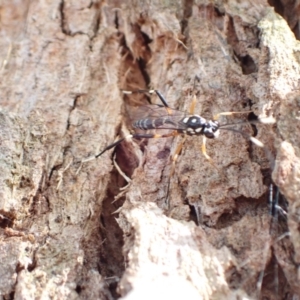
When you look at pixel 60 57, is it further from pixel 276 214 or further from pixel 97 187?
pixel 276 214

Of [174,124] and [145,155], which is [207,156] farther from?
[174,124]

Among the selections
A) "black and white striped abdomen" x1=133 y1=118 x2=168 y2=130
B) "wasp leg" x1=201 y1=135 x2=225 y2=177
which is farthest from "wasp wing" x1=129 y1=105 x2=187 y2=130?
"wasp leg" x1=201 y1=135 x2=225 y2=177

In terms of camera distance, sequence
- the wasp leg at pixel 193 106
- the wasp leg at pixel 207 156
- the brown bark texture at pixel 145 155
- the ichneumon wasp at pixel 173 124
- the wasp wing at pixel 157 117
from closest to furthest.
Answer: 1. the brown bark texture at pixel 145 155
2. the wasp leg at pixel 207 156
3. the ichneumon wasp at pixel 173 124
4. the wasp leg at pixel 193 106
5. the wasp wing at pixel 157 117

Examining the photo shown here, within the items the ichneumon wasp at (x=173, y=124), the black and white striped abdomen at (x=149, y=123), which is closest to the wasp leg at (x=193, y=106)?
the ichneumon wasp at (x=173, y=124)

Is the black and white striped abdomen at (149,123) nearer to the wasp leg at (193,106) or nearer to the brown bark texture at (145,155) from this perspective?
the brown bark texture at (145,155)

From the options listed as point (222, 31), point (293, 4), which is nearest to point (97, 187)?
point (222, 31)

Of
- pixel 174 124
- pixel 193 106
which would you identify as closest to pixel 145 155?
pixel 174 124

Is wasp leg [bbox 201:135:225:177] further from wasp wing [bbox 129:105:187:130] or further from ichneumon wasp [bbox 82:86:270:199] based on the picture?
wasp wing [bbox 129:105:187:130]
